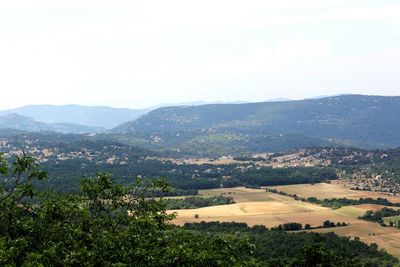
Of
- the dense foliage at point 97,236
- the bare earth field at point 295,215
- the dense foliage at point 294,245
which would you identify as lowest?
the bare earth field at point 295,215

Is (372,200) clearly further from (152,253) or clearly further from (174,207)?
(152,253)

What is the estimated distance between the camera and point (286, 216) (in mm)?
148125

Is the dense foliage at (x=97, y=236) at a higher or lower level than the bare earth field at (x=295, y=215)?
higher

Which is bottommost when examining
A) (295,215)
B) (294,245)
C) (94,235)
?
(295,215)

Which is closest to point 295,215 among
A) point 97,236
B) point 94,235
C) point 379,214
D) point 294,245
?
point 379,214

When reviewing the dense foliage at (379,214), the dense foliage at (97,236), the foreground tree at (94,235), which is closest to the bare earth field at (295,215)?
the dense foliage at (379,214)

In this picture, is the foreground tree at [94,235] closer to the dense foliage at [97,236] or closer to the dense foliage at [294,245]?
the dense foliage at [97,236]

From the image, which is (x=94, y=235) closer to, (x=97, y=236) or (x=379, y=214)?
(x=97, y=236)

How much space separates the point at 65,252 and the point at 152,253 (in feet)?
21.0

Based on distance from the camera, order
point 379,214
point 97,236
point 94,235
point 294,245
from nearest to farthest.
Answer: point 97,236, point 94,235, point 294,245, point 379,214

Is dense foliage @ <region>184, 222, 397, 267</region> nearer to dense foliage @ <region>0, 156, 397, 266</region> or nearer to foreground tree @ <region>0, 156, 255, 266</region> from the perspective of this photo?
dense foliage @ <region>0, 156, 397, 266</region>

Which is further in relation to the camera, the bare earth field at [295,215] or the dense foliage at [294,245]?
the bare earth field at [295,215]

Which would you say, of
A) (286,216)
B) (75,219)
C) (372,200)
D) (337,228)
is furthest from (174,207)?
(75,219)

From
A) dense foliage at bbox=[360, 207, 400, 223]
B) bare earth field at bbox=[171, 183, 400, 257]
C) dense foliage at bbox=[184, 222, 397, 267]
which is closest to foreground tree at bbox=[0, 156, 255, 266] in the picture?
dense foliage at bbox=[184, 222, 397, 267]
